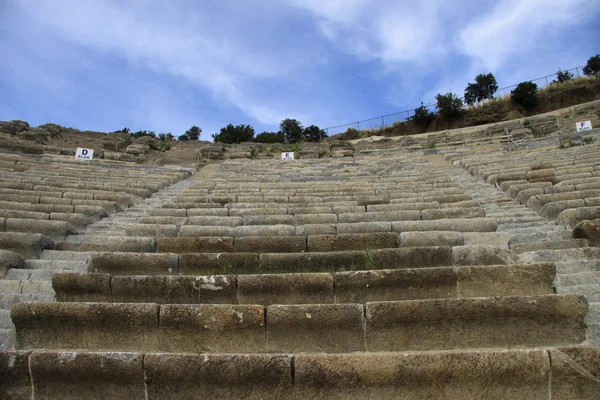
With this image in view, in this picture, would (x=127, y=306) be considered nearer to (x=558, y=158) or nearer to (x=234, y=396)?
(x=234, y=396)

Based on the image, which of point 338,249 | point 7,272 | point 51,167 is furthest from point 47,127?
point 338,249

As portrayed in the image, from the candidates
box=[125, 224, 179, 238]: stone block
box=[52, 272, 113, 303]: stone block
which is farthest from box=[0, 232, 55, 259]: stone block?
box=[52, 272, 113, 303]: stone block

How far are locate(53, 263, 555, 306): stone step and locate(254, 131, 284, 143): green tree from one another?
28.6m

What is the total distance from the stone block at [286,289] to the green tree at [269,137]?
94.4 ft

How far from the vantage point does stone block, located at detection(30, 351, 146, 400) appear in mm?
3174

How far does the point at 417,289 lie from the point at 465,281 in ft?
1.44

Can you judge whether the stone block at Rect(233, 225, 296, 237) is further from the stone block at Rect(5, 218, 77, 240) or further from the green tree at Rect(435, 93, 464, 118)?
the green tree at Rect(435, 93, 464, 118)

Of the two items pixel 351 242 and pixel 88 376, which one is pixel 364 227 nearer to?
pixel 351 242

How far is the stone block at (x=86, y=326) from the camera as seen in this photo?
3594 mm

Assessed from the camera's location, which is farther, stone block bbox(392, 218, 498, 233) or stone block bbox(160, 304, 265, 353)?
stone block bbox(392, 218, 498, 233)

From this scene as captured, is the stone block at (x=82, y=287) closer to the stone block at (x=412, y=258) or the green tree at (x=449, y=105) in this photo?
the stone block at (x=412, y=258)

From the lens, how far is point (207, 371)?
123 inches

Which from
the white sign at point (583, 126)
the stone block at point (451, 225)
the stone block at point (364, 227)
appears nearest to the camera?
→ the stone block at point (451, 225)

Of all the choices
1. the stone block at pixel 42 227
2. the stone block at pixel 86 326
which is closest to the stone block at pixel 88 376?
the stone block at pixel 86 326
